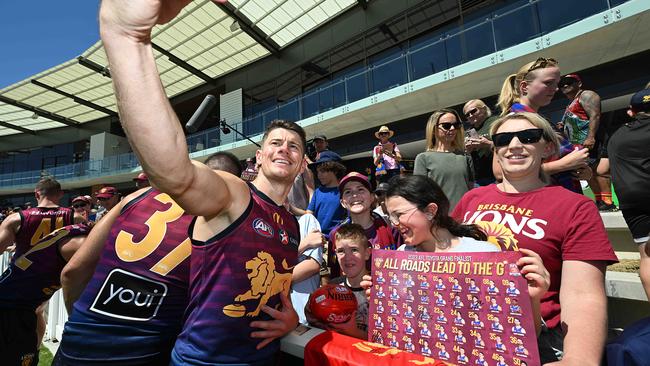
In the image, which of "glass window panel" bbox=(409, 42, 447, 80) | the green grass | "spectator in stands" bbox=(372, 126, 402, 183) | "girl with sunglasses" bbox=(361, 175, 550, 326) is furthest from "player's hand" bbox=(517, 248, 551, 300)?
"glass window panel" bbox=(409, 42, 447, 80)

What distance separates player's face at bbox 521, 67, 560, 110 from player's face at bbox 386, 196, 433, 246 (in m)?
1.81

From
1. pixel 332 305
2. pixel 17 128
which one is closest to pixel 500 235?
pixel 332 305

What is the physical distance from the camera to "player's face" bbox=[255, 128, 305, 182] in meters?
1.56

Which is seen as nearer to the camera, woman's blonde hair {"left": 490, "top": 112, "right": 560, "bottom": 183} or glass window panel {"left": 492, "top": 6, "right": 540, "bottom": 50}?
woman's blonde hair {"left": 490, "top": 112, "right": 560, "bottom": 183}

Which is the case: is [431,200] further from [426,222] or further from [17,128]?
[17,128]

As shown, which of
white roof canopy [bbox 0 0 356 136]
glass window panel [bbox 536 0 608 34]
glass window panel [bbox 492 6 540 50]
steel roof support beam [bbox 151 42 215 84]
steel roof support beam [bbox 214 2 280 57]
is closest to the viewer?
glass window panel [bbox 536 0 608 34]

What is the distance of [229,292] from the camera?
1.28m

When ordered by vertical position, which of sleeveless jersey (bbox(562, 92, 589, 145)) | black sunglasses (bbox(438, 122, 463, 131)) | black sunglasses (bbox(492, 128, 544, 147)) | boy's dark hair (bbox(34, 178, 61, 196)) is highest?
sleeveless jersey (bbox(562, 92, 589, 145))

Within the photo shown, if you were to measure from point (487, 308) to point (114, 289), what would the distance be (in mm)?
1884

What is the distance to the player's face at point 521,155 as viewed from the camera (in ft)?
5.38

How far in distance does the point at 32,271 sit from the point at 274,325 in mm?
2781

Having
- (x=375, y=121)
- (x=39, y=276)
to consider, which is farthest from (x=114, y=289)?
(x=375, y=121)

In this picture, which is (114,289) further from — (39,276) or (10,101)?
(10,101)

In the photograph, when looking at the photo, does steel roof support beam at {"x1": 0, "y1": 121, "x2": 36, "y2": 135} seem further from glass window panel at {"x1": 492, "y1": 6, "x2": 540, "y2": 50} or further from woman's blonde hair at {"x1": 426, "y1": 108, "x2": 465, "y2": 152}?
glass window panel at {"x1": 492, "y1": 6, "x2": 540, "y2": 50}
